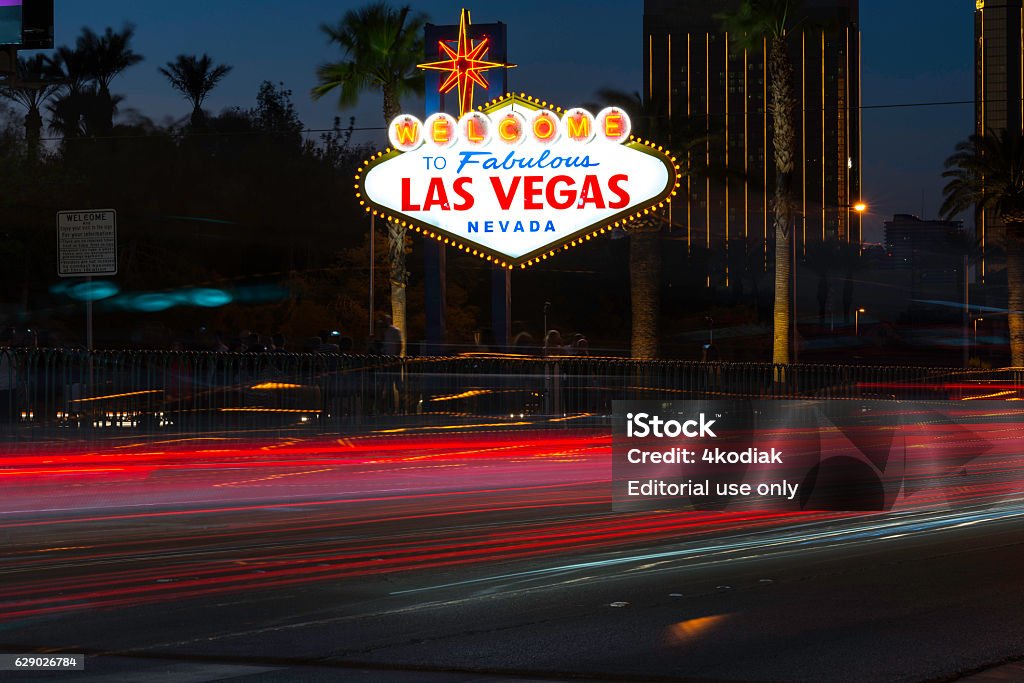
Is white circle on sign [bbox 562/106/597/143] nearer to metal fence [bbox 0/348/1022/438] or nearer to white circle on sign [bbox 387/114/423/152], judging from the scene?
white circle on sign [bbox 387/114/423/152]

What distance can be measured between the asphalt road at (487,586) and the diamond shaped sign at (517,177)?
15679 millimetres

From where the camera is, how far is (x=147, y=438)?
764 inches

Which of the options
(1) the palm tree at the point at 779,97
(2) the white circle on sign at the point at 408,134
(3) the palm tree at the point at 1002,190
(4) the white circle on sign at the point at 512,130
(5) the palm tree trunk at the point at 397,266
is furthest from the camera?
(3) the palm tree at the point at 1002,190

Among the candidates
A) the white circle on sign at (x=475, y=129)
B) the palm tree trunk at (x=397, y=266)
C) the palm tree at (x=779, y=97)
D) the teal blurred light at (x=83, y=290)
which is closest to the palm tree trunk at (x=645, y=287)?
the palm tree at (x=779, y=97)

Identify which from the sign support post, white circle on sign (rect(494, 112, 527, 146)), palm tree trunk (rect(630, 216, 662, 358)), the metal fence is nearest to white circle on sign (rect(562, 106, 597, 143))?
white circle on sign (rect(494, 112, 527, 146))

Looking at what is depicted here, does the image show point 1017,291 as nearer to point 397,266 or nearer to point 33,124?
point 397,266

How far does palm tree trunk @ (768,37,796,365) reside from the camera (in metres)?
35.4

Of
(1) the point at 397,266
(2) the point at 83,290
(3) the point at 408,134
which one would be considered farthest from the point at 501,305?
(2) the point at 83,290

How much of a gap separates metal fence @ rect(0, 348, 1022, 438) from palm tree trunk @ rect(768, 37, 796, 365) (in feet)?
37.0

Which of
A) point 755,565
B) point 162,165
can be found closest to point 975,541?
point 755,565

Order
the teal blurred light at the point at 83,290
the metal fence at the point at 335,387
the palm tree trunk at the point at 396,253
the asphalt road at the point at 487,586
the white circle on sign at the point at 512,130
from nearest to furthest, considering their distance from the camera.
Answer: the asphalt road at the point at 487,586 → the metal fence at the point at 335,387 → the white circle on sign at the point at 512,130 → the palm tree trunk at the point at 396,253 → the teal blurred light at the point at 83,290

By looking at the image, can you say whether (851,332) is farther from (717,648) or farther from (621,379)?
(717,648)

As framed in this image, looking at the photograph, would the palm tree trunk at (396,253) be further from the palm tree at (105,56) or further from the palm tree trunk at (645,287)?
the palm tree at (105,56)

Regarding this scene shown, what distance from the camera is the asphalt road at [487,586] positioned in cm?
691
